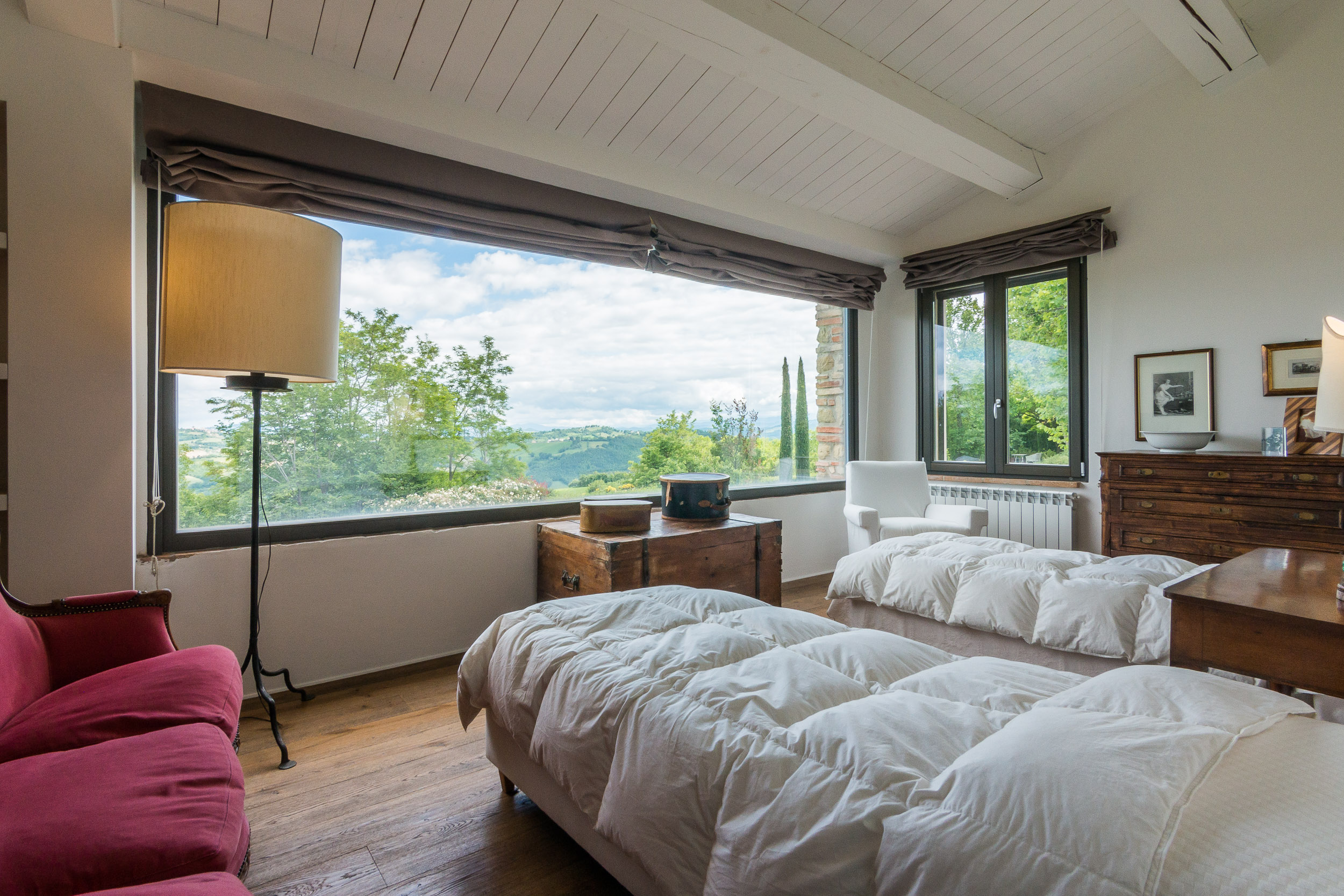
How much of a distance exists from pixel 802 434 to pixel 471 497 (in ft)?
8.42

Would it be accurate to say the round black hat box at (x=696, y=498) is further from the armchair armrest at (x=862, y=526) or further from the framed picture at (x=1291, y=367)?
the framed picture at (x=1291, y=367)

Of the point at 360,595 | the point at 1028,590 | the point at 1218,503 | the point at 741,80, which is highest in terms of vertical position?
the point at 741,80

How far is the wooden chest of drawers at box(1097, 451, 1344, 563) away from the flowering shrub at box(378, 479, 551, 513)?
3.04 metres

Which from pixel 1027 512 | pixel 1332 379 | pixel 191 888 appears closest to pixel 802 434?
pixel 1027 512

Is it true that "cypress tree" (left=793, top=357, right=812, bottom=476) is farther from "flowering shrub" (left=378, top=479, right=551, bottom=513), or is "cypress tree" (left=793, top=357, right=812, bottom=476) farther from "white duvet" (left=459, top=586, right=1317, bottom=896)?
"white duvet" (left=459, top=586, right=1317, bottom=896)

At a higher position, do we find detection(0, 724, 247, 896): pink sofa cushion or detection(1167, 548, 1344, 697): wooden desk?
detection(1167, 548, 1344, 697): wooden desk

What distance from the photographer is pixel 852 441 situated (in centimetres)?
507

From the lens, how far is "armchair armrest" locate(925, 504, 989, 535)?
153 inches

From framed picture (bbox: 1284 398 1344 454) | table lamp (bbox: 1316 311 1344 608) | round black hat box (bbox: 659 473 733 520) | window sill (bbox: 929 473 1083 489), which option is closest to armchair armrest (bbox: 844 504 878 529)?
window sill (bbox: 929 473 1083 489)

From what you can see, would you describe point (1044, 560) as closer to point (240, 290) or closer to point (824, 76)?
point (824, 76)

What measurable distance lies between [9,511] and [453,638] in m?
1.57

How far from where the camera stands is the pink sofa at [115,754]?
2.97 feet

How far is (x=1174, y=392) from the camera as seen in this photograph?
3770 millimetres

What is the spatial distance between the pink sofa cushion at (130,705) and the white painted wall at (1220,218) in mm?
4382
